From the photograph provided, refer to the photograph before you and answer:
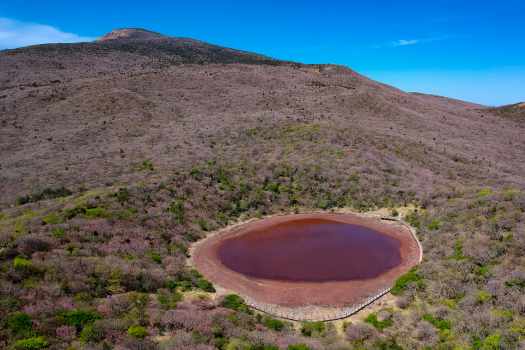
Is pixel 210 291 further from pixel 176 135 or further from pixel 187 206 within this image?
pixel 176 135

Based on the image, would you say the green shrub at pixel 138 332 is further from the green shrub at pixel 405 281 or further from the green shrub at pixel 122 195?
the green shrub at pixel 122 195

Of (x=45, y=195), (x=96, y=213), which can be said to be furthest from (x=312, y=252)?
(x=45, y=195)

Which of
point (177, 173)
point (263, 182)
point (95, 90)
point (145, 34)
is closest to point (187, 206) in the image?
point (177, 173)

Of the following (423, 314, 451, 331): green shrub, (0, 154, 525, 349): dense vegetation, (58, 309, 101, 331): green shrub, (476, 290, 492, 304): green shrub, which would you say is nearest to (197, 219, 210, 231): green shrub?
(0, 154, 525, 349): dense vegetation

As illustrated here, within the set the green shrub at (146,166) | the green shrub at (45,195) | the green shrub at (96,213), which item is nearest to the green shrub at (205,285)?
the green shrub at (96,213)

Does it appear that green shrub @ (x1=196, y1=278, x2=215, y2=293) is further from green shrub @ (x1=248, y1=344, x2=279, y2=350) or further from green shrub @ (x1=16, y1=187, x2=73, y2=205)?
green shrub @ (x1=16, y1=187, x2=73, y2=205)
